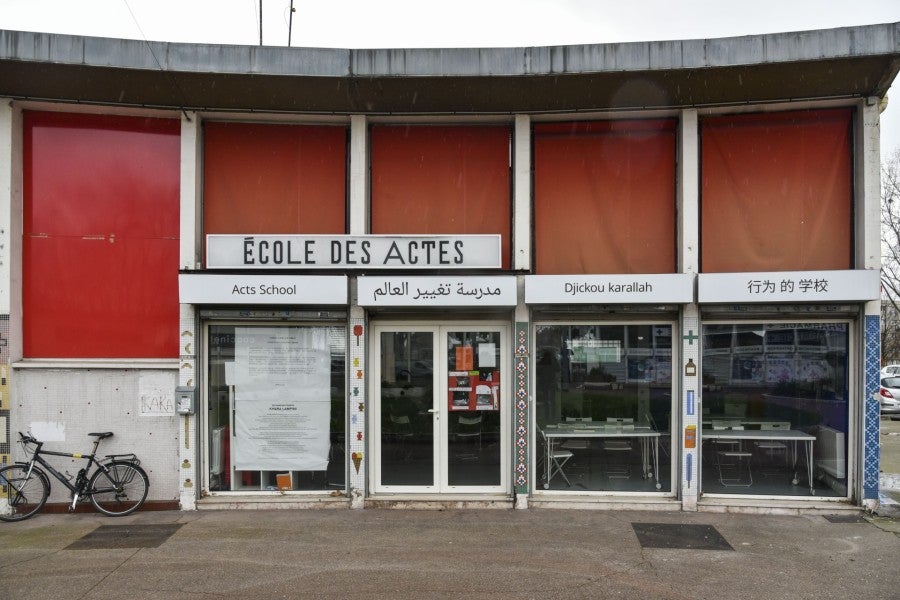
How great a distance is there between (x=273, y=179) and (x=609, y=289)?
433 cm

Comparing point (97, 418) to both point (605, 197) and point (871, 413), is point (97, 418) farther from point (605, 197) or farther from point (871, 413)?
point (871, 413)

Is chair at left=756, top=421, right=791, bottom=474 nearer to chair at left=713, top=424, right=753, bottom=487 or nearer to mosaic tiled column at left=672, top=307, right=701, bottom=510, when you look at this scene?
chair at left=713, top=424, right=753, bottom=487

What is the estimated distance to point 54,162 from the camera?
312 inches

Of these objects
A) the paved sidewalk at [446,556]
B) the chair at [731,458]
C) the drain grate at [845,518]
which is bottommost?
the paved sidewalk at [446,556]

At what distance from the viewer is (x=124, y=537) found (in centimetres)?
682

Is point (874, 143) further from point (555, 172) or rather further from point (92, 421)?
point (92, 421)

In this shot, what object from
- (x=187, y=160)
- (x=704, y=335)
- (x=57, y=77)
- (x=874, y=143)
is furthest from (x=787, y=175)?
(x=57, y=77)

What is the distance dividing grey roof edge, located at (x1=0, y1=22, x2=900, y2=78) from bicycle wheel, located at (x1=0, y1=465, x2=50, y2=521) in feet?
15.1

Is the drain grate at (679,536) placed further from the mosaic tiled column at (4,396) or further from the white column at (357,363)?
the mosaic tiled column at (4,396)

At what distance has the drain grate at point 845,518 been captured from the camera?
7254mm

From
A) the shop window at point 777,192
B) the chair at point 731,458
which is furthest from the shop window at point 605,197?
the chair at point 731,458

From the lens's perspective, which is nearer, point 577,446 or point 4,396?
point 4,396

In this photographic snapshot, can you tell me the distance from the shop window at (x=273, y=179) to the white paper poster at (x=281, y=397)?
1.35m

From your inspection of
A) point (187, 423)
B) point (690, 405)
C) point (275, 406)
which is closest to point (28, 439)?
point (187, 423)
